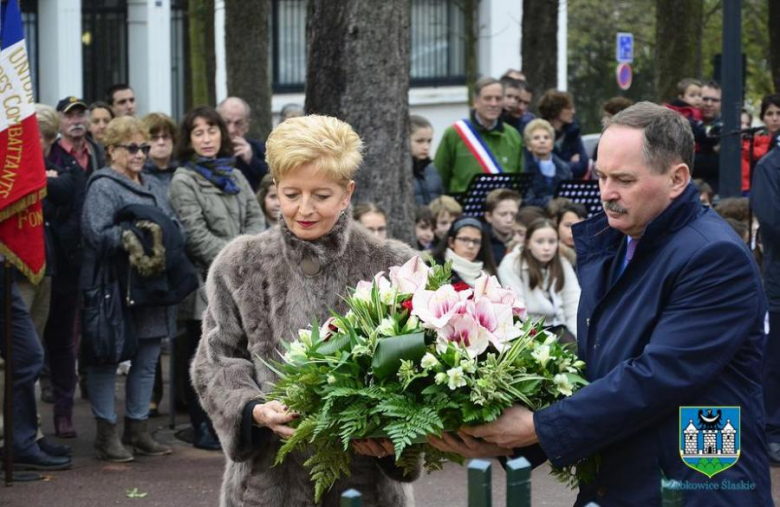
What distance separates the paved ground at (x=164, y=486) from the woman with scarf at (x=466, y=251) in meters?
1.34

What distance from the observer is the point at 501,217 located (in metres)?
11.1

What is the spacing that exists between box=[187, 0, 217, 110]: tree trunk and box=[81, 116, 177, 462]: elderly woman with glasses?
9.85 meters

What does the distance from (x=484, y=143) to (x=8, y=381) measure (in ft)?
18.2

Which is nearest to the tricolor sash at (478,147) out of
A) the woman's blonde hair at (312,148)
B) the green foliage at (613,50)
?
the woman's blonde hair at (312,148)

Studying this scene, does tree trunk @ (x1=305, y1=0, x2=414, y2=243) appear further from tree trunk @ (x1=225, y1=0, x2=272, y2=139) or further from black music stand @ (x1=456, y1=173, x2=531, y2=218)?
tree trunk @ (x1=225, y1=0, x2=272, y2=139)

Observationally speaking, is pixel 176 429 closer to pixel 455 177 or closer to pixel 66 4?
pixel 455 177

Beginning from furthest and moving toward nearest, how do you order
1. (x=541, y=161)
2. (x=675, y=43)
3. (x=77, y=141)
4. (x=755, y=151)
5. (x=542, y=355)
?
(x=675, y=43) → (x=755, y=151) → (x=541, y=161) → (x=77, y=141) → (x=542, y=355)

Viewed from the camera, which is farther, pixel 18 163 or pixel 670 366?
pixel 18 163

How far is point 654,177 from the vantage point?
148 inches


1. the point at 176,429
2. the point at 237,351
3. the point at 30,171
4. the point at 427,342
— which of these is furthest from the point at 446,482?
the point at 427,342

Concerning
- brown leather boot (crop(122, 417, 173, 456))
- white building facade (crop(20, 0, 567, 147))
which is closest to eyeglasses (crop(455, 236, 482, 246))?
brown leather boot (crop(122, 417, 173, 456))

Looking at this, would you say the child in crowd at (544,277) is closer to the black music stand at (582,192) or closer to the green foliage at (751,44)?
the black music stand at (582,192)

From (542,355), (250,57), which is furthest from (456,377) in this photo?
(250,57)

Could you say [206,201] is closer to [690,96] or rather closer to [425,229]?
[425,229]
